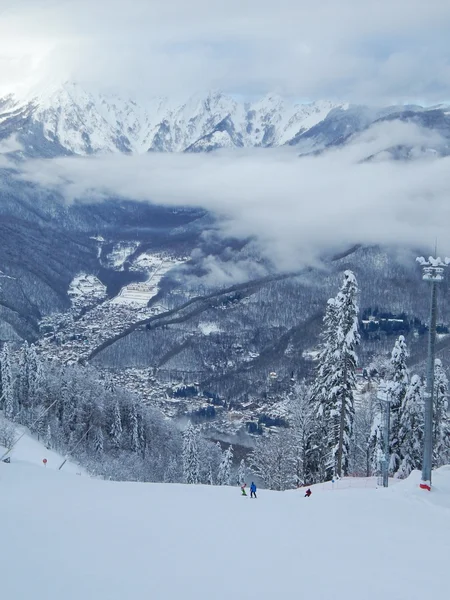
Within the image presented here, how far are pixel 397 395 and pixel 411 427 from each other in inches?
75.1

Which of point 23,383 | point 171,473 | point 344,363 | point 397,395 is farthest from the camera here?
point 23,383

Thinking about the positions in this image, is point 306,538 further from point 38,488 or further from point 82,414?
point 82,414

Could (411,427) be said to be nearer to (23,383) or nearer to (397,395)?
(397,395)

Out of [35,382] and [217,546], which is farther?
[35,382]

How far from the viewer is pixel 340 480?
93.4 ft

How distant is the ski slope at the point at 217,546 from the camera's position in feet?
34.1

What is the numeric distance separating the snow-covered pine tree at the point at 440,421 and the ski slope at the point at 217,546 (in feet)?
45.0

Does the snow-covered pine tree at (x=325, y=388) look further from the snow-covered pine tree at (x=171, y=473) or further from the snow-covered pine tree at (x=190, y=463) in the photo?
the snow-covered pine tree at (x=171, y=473)

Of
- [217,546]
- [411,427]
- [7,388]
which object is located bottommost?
[7,388]

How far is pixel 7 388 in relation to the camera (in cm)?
5947

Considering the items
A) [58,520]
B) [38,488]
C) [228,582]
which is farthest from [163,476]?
[228,582]

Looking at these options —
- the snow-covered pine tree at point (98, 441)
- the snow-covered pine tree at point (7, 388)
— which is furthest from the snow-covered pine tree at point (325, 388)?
the snow-covered pine tree at point (7, 388)

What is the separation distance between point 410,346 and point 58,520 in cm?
15026

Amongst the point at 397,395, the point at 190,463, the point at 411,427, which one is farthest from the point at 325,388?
the point at 190,463
